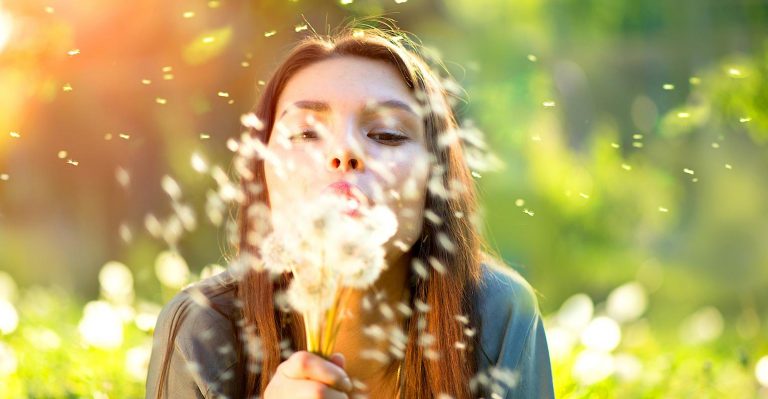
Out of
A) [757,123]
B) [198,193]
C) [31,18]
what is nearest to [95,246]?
[198,193]

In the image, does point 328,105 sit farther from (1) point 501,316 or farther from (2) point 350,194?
(1) point 501,316

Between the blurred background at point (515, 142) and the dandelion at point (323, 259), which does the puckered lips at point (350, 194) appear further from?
the blurred background at point (515, 142)

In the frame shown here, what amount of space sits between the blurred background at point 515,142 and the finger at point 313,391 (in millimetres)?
2016

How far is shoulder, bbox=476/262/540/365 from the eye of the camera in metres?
1.67

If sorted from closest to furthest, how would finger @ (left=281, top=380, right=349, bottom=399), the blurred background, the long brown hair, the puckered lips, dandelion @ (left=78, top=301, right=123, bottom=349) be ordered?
finger @ (left=281, top=380, right=349, bottom=399) → the puckered lips → the long brown hair → dandelion @ (left=78, top=301, right=123, bottom=349) → the blurred background

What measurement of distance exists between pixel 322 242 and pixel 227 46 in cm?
241

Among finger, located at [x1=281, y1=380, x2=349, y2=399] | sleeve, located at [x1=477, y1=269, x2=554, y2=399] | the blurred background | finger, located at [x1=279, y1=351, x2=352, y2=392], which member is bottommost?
the blurred background

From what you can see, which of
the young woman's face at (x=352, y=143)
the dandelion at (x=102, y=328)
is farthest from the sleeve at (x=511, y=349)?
the dandelion at (x=102, y=328)

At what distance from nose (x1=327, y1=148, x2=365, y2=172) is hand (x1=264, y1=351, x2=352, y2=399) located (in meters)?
0.37

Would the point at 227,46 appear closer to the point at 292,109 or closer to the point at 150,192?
the point at 150,192

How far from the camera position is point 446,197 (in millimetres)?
1670

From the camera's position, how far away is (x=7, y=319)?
2520 millimetres

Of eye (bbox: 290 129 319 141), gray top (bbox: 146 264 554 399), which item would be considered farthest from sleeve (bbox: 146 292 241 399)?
eye (bbox: 290 129 319 141)

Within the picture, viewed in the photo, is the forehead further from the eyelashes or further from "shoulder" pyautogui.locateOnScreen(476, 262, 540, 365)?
"shoulder" pyautogui.locateOnScreen(476, 262, 540, 365)
